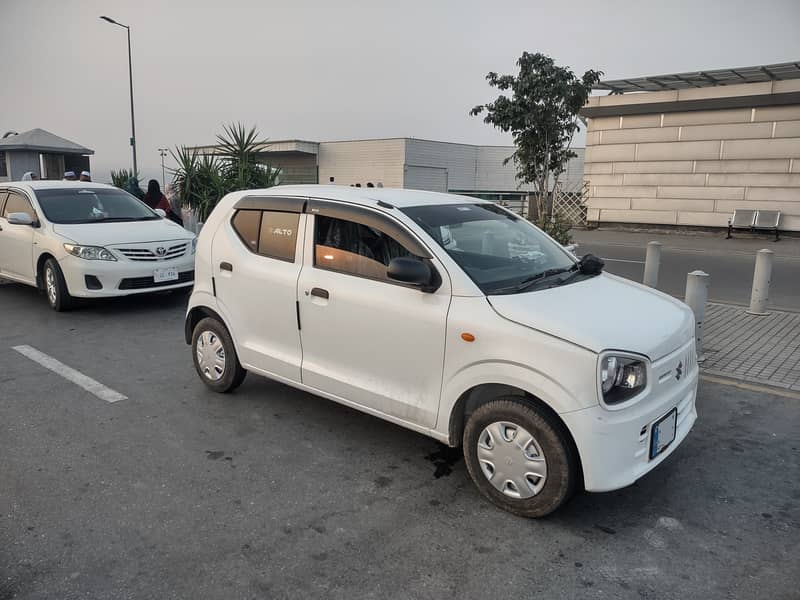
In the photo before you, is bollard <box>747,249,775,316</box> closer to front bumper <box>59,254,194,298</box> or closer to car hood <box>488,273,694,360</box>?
car hood <box>488,273,694,360</box>

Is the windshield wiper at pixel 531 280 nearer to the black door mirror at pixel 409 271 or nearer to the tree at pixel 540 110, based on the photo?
the black door mirror at pixel 409 271

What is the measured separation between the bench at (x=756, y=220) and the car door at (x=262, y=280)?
58.6 feet

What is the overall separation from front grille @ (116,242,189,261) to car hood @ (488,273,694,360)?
617cm

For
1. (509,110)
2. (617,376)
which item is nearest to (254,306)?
(617,376)

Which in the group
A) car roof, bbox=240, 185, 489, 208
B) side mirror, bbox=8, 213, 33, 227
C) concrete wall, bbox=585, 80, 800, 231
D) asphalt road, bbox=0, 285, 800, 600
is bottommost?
asphalt road, bbox=0, 285, 800, 600

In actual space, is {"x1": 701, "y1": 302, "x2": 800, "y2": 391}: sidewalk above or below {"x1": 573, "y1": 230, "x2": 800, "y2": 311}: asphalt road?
below

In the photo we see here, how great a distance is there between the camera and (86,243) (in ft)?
26.3

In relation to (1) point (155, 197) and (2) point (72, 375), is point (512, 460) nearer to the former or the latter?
(2) point (72, 375)

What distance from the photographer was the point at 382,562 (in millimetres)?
2996

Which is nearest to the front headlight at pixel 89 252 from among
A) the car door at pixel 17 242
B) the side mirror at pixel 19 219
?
the side mirror at pixel 19 219

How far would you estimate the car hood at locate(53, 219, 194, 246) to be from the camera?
8.12m

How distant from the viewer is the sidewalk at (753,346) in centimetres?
588

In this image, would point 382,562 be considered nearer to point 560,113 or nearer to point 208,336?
point 208,336

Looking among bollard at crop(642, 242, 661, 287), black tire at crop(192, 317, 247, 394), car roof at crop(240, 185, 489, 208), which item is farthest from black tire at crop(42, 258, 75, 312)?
bollard at crop(642, 242, 661, 287)
